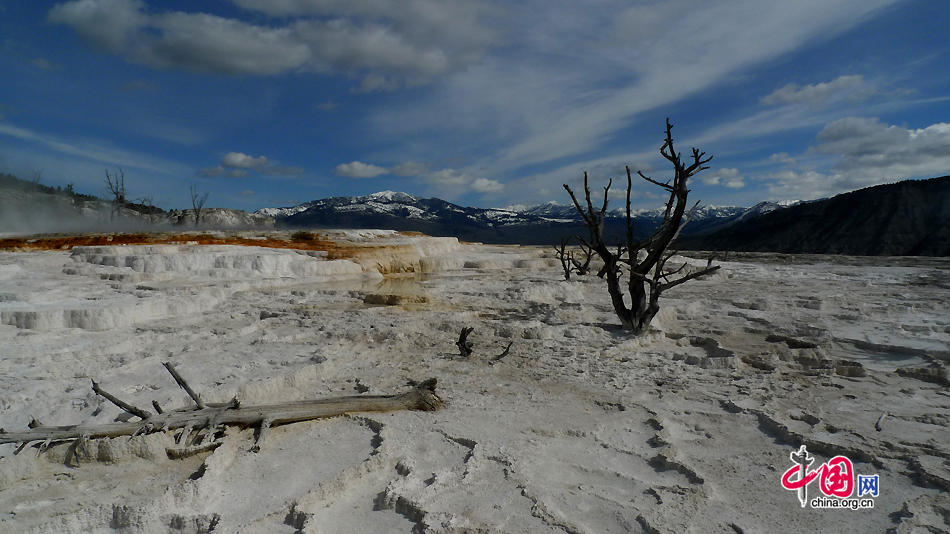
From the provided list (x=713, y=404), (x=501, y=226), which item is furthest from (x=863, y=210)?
(x=501, y=226)

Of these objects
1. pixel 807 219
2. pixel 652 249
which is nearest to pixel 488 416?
pixel 652 249

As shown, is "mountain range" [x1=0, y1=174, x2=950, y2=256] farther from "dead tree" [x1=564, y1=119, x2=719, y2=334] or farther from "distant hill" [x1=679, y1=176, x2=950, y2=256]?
"dead tree" [x1=564, y1=119, x2=719, y2=334]

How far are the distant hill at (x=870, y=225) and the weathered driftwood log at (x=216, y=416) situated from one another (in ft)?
168

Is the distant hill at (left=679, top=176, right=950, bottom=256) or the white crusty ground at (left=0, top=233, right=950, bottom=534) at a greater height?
the distant hill at (left=679, top=176, right=950, bottom=256)

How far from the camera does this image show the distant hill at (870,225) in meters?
44.3

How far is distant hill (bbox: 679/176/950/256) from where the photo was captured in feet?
145

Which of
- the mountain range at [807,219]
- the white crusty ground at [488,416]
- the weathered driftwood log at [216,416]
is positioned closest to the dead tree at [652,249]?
the white crusty ground at [488,416]

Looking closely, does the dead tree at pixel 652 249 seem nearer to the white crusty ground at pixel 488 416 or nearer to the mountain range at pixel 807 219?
the white crusty ground at pixel 488 416

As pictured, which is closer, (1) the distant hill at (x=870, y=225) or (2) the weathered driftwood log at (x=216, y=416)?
(2) the weathered driftwood log at (x=216, y=416)

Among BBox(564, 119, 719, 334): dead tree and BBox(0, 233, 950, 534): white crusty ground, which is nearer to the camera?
BBox(0, 233, 950, 534): white crusty ground

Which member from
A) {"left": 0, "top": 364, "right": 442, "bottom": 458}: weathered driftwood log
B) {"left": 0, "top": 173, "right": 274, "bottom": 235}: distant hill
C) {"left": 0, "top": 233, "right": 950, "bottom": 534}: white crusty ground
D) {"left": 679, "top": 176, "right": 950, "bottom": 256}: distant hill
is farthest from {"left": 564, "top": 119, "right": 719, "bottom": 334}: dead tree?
{"left": 679, "top": 176, "right": 950, "bottom": 256}: distant hill

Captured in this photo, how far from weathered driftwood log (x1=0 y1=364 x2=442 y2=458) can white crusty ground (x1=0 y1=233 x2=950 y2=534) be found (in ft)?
0.32

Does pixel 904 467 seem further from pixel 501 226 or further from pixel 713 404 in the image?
pixel 501 226

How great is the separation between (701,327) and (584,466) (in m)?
4.61
